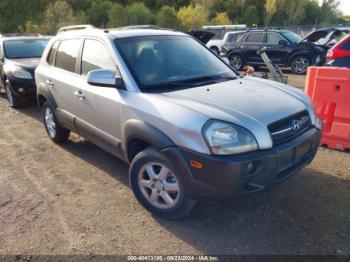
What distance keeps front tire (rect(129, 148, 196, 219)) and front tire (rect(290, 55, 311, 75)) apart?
36.6 ft

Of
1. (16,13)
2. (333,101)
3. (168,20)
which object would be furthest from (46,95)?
(168,20)

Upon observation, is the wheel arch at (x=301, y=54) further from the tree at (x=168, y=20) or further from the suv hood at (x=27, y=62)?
the tree at (x=168, y=20)

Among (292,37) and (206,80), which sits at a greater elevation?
(206,80)

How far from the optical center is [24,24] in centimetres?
3142

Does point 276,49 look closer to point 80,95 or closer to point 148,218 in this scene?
point 80,95

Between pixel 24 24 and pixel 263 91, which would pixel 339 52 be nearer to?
pixel 263 91

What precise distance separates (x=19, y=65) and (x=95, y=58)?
179 inches

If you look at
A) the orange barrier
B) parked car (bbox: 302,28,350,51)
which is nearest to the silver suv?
the orange barrier

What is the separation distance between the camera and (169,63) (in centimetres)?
379

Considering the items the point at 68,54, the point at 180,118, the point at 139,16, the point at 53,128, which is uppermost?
the point at 68,54

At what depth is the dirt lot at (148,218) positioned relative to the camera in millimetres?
2975

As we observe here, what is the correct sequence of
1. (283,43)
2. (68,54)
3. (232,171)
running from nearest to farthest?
1. (232,171)
2. (68,54)
3. (283,43)

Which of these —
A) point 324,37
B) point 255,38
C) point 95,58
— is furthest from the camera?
point 255,38

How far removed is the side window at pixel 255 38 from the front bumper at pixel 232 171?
39.1 ft
